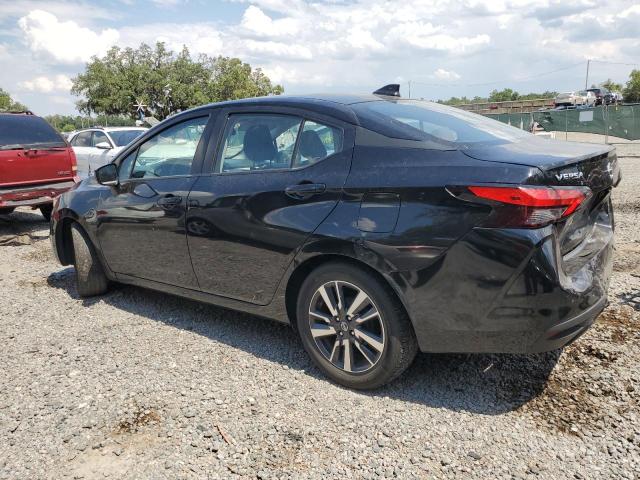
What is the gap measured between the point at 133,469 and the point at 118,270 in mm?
2405

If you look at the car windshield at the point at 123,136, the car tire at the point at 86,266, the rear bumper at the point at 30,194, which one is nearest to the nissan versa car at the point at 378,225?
the car tire at the point at 86,266

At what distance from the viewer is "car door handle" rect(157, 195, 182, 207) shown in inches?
156

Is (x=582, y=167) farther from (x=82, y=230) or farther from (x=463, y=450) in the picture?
(x=82, y=230)

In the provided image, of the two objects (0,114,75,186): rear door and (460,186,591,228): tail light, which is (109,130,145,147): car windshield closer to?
(0,114,75,186): rear door

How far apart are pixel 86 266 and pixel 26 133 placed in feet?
15.3

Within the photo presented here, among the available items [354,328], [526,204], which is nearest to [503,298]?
[526,204]

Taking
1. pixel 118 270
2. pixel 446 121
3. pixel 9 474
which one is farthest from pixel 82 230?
pixel 446 121

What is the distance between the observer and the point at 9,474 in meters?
2.65

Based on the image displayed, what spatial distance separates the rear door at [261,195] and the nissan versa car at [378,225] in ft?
0.03

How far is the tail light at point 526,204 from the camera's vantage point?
8.30ft

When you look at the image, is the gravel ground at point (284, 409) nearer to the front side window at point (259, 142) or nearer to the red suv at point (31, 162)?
the front side window at point (259, 142)

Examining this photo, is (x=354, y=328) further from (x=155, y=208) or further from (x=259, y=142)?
(x=155, y=208)

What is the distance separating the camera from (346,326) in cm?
317

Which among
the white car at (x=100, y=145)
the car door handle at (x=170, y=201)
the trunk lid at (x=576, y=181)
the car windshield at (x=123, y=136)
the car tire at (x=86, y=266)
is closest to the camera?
the trunk lid at (x=576, y=181)
